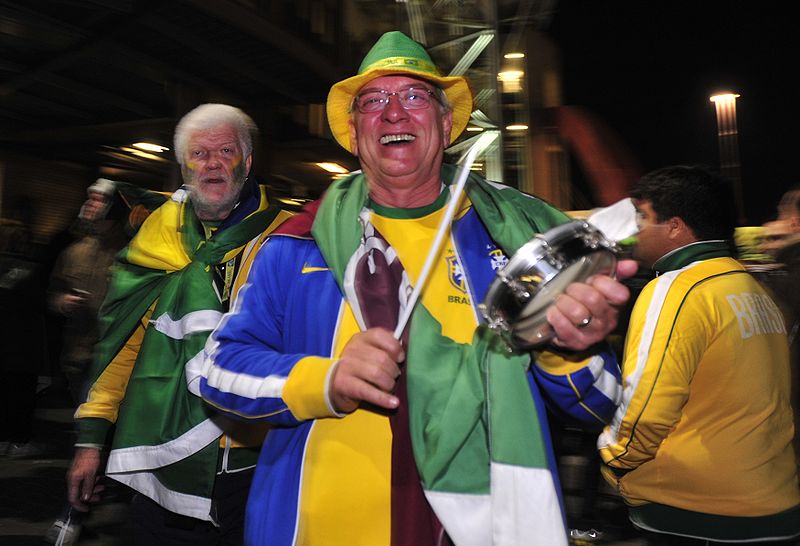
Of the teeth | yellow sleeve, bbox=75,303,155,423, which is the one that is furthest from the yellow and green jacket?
yellow sleeve, bbox=75,303,155,423

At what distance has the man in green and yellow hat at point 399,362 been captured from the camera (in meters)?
1.48

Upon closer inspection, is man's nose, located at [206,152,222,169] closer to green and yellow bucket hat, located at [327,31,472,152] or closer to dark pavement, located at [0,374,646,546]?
green and yellow bucket hat, located at [327,31,472,152]

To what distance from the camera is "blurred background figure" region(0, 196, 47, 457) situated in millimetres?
6883

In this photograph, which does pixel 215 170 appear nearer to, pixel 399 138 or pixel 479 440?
pixel 399 138

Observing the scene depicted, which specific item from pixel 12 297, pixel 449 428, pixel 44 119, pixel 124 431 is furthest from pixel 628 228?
pixel 44 119

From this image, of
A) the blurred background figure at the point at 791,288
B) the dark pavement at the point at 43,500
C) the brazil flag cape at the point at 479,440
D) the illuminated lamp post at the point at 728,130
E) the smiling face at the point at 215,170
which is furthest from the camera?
the illuminated lamp post at the point at 728,130

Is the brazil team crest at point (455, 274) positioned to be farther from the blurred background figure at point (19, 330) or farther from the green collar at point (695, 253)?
the blurred background figure at point (19, 330)

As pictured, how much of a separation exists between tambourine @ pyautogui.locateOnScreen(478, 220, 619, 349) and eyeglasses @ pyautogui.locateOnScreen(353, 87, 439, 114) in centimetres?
73

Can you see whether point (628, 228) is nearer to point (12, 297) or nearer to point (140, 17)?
point (12, 297)

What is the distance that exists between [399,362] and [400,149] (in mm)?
644

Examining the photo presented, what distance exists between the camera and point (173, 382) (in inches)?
102

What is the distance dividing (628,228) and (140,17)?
7660mm

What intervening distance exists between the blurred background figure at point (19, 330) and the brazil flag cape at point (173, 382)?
15.4ft

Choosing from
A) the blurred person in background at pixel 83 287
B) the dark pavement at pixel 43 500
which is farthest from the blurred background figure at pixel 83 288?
the dark pavement at pixel 43 500
